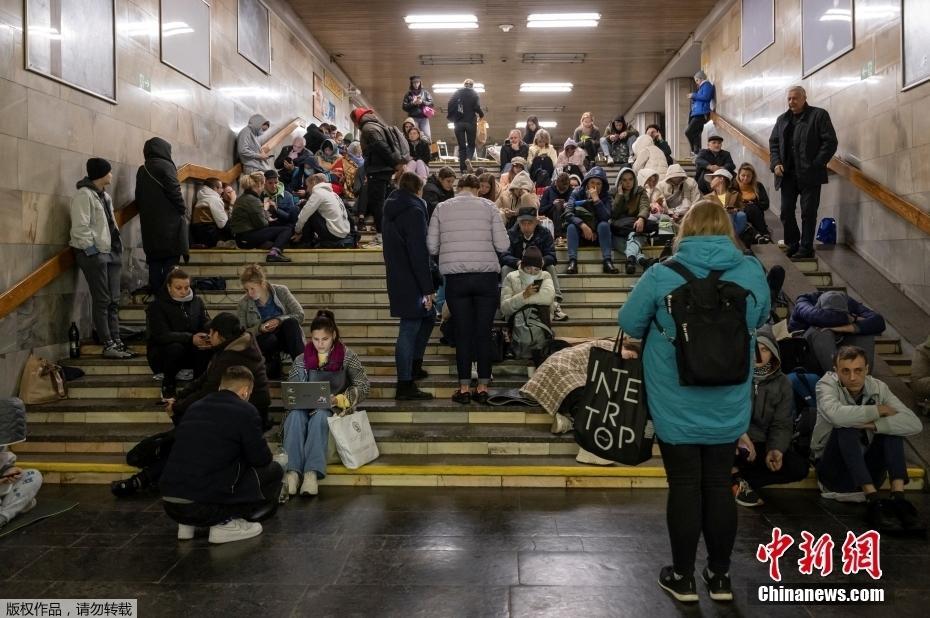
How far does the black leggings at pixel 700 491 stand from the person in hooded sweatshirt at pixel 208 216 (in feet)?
25.5

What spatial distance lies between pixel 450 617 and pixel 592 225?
6.62m

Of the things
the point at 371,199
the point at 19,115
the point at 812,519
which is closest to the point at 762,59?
the point at 371,199

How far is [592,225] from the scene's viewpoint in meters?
9.00

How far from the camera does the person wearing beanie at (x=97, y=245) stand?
6.89 meters

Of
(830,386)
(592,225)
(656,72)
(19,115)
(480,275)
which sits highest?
(656,72)

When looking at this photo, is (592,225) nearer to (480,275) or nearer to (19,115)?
(480,275)

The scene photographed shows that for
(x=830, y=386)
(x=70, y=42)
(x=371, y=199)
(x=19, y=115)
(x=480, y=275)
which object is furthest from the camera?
(x=371, y=199)

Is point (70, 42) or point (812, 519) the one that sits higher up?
point (70, 42)

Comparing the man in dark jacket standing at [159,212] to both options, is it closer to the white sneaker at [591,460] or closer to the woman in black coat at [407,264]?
A: the woman in black coat at [407,264]

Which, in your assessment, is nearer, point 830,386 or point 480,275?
point 830,386

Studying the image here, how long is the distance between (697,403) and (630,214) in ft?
20.8

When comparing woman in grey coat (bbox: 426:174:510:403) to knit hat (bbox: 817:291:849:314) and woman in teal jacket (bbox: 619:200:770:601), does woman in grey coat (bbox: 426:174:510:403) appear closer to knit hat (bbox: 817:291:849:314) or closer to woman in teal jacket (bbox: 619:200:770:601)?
knit hat (bbox: 817:291:849:314)

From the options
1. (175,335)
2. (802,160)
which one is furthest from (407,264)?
(802,160)

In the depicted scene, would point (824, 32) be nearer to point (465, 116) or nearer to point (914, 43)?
point (914, 43)
